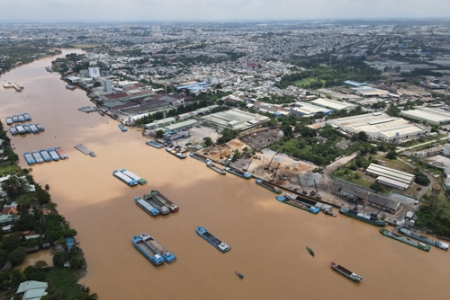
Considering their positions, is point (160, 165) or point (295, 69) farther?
point (295, 69)

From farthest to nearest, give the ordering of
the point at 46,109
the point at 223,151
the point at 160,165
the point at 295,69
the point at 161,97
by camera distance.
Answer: the point at 295,69 < the point at 161,97 < the point at 46,109 < the point at 223,151 < the point at 160,165

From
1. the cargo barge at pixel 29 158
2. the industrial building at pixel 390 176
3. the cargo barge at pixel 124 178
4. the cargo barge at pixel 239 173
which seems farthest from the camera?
the cargo barge at pixel 29 158

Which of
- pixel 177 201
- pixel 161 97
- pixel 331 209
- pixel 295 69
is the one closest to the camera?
pixel 331 209

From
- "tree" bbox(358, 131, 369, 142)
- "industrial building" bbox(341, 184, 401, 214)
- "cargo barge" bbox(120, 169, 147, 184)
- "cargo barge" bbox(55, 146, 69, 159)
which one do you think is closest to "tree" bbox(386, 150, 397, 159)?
"tree" bbox(358, 131, 369, 142)

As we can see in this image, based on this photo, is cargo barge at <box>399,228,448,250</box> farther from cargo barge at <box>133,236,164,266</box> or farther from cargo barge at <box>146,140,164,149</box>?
cargo barge at <box>146,140,164,149</box>

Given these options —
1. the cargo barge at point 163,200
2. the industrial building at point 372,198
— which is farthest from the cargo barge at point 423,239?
the cargo barge at point 163,200

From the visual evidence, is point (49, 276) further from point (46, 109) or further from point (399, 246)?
point (46, 109)

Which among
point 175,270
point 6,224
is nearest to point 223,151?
point 175,270

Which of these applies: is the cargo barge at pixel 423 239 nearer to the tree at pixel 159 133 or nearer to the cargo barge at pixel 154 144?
the cargo barge at pixel 154 144
